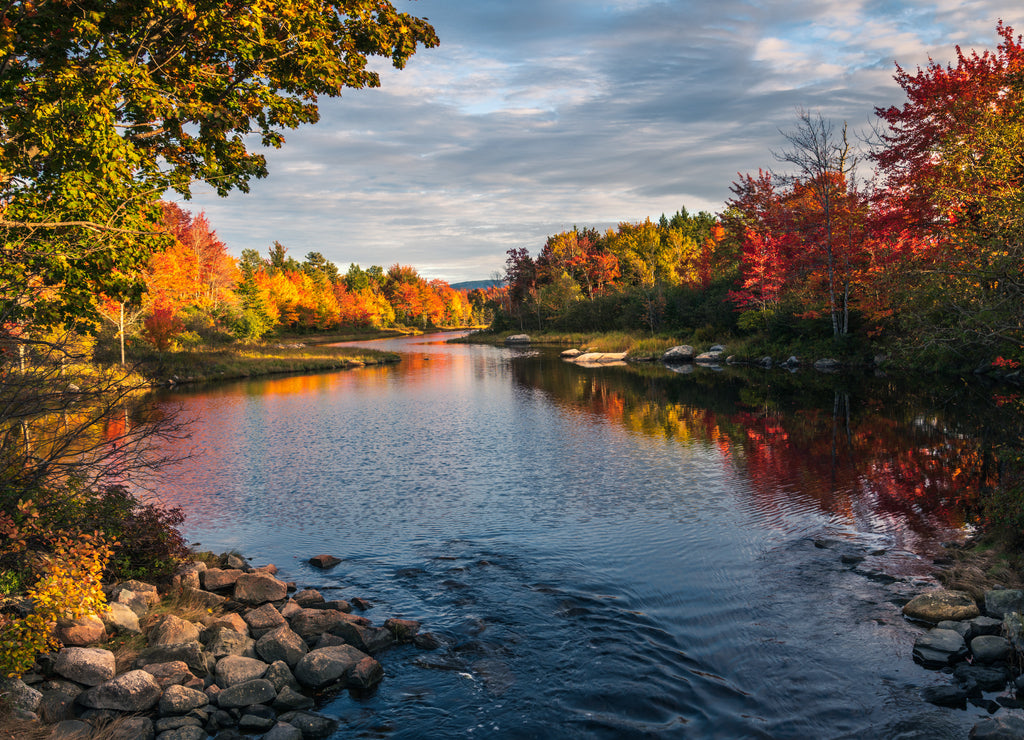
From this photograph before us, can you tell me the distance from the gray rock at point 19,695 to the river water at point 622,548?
2.83 meters

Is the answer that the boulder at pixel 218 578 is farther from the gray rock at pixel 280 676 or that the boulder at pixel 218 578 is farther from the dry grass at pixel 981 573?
the dry grass at pixel 981 573

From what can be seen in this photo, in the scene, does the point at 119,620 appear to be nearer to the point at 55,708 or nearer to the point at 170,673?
the point at 170,673

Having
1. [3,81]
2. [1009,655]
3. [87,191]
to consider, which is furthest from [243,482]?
[1009,655]

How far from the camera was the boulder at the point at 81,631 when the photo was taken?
280 inches

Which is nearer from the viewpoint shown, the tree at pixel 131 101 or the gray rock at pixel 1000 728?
the gray rock at pixel 1000 728

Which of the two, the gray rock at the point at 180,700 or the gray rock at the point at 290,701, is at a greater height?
the gray rock at the point at 180,700

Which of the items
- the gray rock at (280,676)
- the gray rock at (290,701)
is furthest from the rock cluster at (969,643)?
the gray rock at (280,676)

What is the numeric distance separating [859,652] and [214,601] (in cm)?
873

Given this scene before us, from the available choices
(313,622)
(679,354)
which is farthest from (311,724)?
(679,354)

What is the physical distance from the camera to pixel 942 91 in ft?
85.3

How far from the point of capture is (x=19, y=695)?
19.6 ft

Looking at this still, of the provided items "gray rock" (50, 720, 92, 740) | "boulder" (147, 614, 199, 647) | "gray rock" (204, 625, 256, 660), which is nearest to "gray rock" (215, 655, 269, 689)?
"gray rock" (204, 625, 256, 660)

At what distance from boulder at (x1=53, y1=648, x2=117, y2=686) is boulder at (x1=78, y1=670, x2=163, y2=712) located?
183 mm

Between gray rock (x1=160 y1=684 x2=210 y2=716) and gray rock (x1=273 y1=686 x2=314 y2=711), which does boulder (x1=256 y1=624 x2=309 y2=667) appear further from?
gray rock (x1=160 y1=684 x2=210 y2=716)
